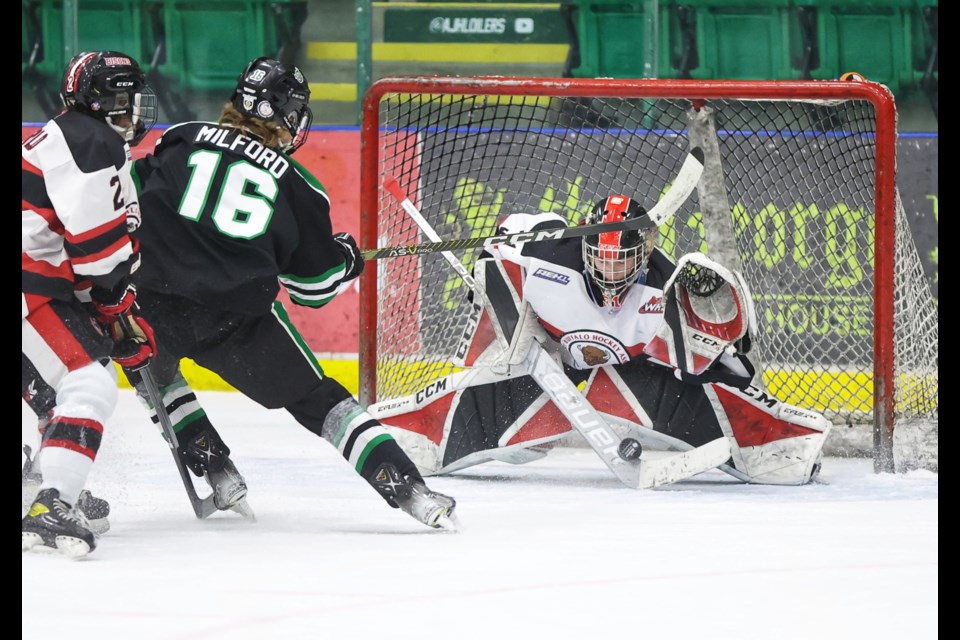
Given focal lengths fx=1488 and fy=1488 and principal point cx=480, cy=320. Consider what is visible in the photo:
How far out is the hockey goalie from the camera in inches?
148

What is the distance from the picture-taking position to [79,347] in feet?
9.08

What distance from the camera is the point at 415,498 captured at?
10.0ft

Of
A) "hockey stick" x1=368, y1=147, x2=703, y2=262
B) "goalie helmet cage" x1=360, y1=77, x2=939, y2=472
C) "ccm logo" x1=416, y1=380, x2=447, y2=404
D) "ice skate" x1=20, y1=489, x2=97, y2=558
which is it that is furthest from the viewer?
"goalie helmet cage" x1=360, y1=77, x2=939, y2=472

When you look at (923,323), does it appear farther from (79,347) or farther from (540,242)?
(79,347)

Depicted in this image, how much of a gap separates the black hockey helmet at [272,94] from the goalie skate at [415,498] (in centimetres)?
76

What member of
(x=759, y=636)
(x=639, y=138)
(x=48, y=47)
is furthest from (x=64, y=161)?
(x=48, y=47)

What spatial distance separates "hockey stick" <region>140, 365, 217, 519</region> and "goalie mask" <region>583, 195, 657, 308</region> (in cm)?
114

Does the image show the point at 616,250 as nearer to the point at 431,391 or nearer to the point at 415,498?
the point at 431,391

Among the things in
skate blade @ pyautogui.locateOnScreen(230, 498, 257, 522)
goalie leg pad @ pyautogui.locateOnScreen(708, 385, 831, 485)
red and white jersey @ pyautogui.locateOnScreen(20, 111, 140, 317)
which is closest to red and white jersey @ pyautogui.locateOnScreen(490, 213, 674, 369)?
goalie leg pad @ pyautogui.locateOnScreen(708, 385, 831, 485)

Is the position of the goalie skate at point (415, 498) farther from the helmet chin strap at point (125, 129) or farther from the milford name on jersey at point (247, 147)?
the helmet chin strap at point (125, 129)

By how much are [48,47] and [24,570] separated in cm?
433

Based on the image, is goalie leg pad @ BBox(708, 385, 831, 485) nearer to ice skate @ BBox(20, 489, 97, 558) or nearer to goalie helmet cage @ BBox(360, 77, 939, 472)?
goalie helmet cage @ BBox(360, 77, 939, 472)

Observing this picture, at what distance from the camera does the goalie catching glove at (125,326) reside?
2820 millimetres

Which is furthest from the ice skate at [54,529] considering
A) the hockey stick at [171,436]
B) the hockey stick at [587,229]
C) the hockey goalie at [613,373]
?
the hockey goalie at [613,373]
